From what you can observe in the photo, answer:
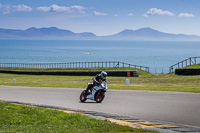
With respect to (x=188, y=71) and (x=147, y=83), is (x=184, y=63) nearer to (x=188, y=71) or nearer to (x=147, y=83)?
(x=188, y=71)

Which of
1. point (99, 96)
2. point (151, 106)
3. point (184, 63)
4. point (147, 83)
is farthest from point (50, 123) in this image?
point (184, 63)

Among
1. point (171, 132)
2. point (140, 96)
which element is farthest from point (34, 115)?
point (140, 96)

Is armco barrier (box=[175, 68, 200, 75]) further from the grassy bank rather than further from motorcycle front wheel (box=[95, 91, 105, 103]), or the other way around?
motorcycle front wheel (box=[95, 91, 105, 103])

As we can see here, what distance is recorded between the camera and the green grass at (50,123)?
8.95m

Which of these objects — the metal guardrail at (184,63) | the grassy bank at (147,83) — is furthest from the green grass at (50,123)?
the metal guardrail at (184,63)

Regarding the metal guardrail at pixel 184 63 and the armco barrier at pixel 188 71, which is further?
the metal guardrail at pixel 184 63

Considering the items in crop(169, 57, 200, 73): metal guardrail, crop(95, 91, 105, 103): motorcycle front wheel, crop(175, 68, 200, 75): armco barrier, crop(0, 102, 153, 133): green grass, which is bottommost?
crop(0, 102, 153, 133): green grass

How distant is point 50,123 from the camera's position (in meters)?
9.95

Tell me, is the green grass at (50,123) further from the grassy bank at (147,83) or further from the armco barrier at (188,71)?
the armco barrier at (188,71)

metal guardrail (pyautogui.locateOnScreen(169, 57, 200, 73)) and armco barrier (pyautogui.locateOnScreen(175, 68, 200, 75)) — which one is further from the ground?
metal guardrail (pyautogui.locateOnScreen(169, 57, 200, 73))

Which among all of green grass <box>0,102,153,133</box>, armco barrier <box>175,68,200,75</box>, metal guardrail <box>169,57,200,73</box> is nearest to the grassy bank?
armco barrier <box>175,68,200,75</box>

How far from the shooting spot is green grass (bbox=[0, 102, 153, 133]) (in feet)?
29.4

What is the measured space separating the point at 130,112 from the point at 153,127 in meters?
3.38

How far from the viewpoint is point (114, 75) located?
4591 centimetres
